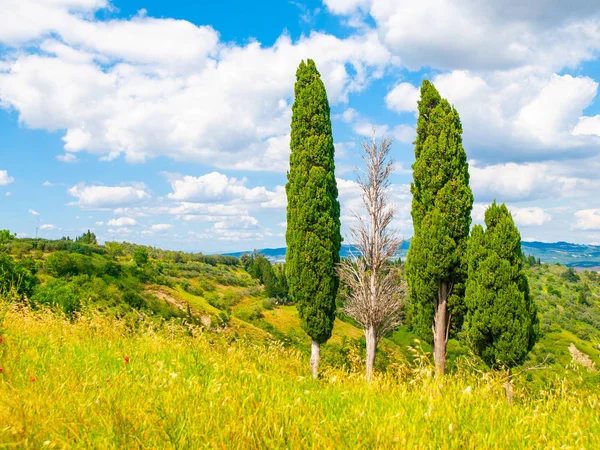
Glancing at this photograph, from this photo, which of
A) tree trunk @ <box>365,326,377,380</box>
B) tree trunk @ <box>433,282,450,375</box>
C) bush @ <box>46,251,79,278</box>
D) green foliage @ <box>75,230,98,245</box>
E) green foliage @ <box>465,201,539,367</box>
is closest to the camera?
green foliage @ <box>465,201,539,367</box>

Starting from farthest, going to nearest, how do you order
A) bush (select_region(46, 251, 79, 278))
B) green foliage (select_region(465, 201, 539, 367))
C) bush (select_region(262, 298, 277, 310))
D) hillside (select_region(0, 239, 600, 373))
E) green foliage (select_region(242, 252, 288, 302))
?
1. green foliage (select_region(242, 252, 288, 302))
2. bush (select_region(262, 298, 277, 310))
3. bush (select_region(46, 251, 79, 278))
4. hillside (select_region(0, 239, 600, 373))
5. green foliage (select_region(465, 201, 539, 367))

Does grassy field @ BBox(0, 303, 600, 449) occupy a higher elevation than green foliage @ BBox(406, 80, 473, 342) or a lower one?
lower

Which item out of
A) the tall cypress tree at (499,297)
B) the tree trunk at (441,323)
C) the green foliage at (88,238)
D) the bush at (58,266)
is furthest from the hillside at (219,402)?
the green foliage at (88,238)

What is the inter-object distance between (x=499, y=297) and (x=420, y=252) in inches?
157

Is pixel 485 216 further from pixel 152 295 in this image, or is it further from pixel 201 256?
pixel 201 256

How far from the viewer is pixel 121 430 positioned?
8.93ft

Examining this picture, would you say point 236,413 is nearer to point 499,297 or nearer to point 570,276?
point 499,297

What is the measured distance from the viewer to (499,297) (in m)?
17.2

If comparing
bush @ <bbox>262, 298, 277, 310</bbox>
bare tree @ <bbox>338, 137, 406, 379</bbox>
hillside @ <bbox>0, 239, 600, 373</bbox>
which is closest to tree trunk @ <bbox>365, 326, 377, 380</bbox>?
bare tree @ <bbox>338, 137, 406, 379</bbox>

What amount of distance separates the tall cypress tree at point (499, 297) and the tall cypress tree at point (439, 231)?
4.63ft

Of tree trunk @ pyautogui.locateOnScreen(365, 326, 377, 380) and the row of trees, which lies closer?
the row of trees

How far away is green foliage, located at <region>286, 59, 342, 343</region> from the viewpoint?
70.2ft

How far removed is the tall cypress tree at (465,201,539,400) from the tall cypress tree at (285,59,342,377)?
686 centimetres

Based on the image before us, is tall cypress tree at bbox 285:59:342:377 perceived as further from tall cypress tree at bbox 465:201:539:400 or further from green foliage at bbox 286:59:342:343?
tall cypress tree at bbox 465:201:539:400
